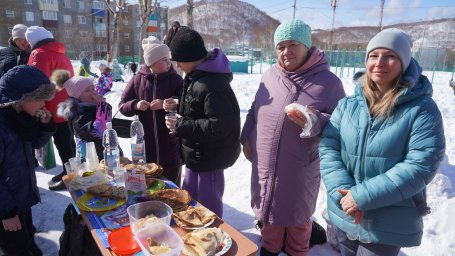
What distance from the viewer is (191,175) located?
2543 mm

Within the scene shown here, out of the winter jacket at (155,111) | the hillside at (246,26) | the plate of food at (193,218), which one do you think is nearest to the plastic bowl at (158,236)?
the plate of food at (193,218)

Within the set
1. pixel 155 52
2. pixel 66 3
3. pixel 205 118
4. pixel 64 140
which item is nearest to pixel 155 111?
pixel 155 52

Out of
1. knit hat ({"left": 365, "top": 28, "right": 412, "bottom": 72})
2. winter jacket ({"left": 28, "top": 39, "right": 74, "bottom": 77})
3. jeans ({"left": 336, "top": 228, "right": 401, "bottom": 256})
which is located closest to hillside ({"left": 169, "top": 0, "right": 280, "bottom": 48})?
winter jacket ({"left": 28, "top": 39, "right": 74, "bottom": 77})

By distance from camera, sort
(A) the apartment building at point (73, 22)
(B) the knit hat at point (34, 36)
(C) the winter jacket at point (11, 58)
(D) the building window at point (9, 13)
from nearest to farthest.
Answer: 1. (B) the knit hat at point (34, 36)
2. (C) the winter jacket at point (11, 58)
3. (D) the building window at point (9, 13)
4. (A) the apartment building at point (73, 22)

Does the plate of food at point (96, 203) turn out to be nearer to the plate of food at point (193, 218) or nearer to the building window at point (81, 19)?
the plate of food at point (193, 218)

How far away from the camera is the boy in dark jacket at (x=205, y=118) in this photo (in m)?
2.21

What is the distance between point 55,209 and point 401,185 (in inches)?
145

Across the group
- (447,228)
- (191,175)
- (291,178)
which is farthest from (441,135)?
(447,228)

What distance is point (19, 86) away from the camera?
2.07m

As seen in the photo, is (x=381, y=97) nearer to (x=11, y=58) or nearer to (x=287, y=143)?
(x=287, y=143)

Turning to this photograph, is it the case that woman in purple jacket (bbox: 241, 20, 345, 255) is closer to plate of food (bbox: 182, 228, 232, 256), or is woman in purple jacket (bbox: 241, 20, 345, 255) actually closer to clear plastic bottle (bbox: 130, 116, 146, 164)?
plate of food (bbox: 182, 228, 232, 256)

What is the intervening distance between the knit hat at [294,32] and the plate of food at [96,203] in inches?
62.9

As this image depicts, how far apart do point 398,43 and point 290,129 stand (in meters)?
0.89

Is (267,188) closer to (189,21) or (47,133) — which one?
(47,133)
